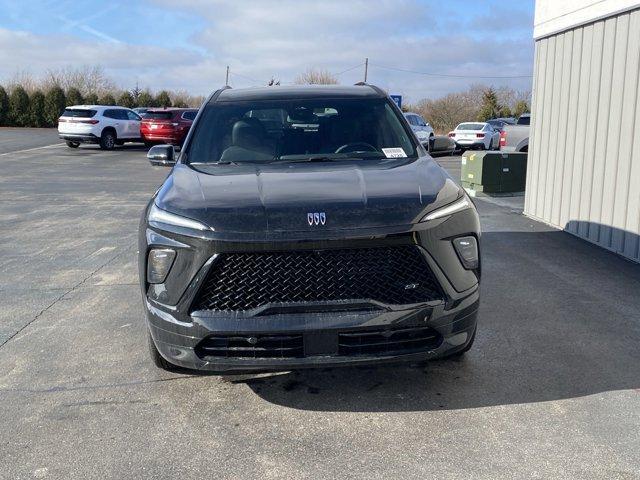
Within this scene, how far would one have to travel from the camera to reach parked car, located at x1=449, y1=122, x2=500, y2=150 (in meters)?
28.5

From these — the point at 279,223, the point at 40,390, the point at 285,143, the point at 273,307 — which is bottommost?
the point at 40,390

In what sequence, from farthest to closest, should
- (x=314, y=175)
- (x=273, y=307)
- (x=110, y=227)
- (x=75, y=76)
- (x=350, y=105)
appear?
(x=75, y=76) → (x=110, y=227) → (x=350, y=105) → (x=314, y=175) → (x=273, y=307)

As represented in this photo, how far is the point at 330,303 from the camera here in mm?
3379

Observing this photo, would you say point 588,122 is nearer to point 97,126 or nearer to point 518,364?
point 518,364

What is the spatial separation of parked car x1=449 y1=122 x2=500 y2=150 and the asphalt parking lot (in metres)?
22.7

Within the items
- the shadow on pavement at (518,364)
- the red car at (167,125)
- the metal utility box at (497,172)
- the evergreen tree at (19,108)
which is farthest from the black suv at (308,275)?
the evergreen tree at (19,108)

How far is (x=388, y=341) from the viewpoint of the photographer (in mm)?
3459

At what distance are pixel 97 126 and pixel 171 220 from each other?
2653 cm

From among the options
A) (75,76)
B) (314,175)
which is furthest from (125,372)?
(75,76)

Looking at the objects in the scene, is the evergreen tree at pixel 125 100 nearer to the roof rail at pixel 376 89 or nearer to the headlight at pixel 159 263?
the roof rail at pixel 376 89

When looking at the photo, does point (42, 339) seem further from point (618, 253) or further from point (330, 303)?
point (618, 253)

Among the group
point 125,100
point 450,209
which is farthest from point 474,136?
point 125,100

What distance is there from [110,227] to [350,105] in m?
5.75

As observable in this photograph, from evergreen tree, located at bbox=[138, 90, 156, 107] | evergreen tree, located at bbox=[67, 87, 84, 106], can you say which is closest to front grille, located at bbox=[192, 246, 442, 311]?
evergreen tree, located at bbox=[67, 87, 84, 106]
